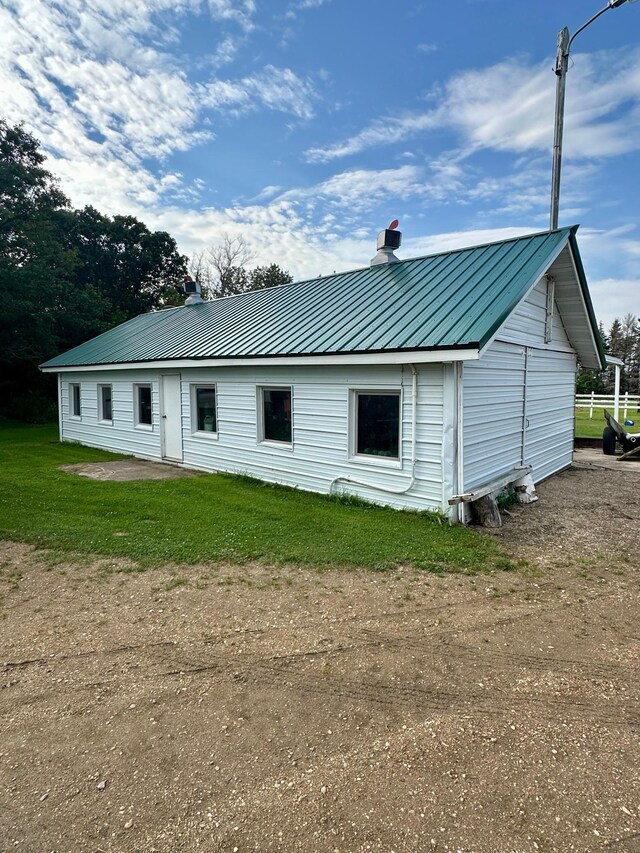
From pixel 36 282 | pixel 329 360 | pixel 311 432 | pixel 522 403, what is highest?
pixel 36 282

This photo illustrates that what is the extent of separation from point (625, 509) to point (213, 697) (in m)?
7.82

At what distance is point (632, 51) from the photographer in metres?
11.7

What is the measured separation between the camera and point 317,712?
2.97 meters

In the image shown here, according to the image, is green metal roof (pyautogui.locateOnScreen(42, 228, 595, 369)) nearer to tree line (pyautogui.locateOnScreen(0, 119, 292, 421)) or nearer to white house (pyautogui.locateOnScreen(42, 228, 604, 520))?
white house (pyautogui.locateOnScreen(42, 228, 604, 520))

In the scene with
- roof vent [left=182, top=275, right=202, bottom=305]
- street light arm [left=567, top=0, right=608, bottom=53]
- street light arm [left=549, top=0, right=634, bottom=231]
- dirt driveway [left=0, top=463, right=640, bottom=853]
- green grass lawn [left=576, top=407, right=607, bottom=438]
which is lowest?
green grass lawn [left=576, top=407, right=607, bottom=438]

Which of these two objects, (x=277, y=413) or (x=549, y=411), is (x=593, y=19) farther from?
(x=277, y=413)

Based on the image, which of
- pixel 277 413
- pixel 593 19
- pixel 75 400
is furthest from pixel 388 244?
pixel 75 400

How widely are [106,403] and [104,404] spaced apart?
9cm

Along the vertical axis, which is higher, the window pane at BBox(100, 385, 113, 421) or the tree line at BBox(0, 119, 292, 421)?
the tree line at BBox(0, 119, 292, 421)

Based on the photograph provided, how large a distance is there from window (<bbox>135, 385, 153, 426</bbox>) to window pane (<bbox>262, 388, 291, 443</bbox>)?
4583 millimetres

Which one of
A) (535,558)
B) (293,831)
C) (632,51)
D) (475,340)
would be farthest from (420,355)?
(632,51)

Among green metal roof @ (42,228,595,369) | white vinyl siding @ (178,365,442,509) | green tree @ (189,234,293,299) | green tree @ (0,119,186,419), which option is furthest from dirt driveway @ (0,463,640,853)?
green tree @ (189,234,293,299)

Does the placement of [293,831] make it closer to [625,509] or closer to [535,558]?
[535,558]

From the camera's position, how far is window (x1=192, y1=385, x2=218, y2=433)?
10992 mm
